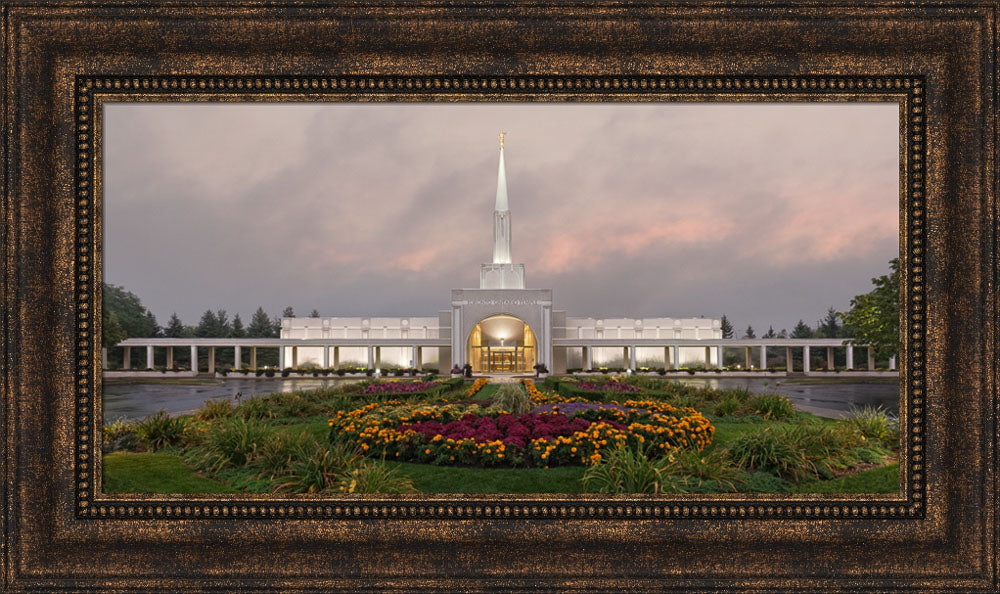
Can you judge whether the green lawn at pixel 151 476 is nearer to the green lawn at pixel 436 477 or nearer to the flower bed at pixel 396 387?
the green lawn at pixel 436 477

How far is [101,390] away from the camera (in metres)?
3.02

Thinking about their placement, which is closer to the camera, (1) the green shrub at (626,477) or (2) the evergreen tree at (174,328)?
(1) the green shrub at (626,477)

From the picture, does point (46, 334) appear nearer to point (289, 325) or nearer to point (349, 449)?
point (349, 449)

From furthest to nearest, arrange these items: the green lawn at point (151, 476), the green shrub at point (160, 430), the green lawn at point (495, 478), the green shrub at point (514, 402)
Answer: the green shrub at point (514, 402)
the green lawn at point (495, 478)
the green shrub at point (160, 430)
the green lawn at point (151, 476)

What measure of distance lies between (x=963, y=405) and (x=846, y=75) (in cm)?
244

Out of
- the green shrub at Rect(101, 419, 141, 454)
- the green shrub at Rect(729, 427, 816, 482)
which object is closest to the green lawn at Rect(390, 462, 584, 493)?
the green shrub at Rect(729, 427, 816, 482)

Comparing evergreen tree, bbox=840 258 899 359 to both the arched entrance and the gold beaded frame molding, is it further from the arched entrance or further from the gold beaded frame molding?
the arched entrance

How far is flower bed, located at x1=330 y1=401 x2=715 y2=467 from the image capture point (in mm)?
4223

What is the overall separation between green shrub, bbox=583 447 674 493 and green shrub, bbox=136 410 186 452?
11.7ft

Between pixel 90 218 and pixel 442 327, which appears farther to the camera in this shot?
pixel 442 327

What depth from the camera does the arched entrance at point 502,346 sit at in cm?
3319

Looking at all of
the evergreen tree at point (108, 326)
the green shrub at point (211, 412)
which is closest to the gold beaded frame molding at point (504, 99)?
the evergreen tree at point (108, 326)

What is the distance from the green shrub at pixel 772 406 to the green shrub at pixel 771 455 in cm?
123

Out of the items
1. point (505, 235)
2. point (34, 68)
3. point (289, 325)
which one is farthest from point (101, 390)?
point (505, 235)
